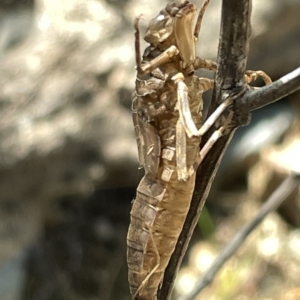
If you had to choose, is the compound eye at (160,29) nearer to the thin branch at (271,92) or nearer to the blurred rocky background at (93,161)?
the thin branch at (271,92)

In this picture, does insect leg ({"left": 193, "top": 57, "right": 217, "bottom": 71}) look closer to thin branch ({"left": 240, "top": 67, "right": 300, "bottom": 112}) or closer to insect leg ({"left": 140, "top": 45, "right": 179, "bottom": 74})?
insect leg ({"left": 140, "top": 45, "right": 179, "bottom": 74})

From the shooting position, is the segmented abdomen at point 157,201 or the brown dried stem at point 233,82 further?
the segmented abdomen at point 157,201

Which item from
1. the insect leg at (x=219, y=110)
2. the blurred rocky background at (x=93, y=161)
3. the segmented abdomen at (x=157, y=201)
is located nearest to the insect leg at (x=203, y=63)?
the segmented abdomen at (x=157, y=201)

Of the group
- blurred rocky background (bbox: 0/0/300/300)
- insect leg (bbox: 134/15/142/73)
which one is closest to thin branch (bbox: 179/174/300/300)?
insect leg (bbox: 134/15/142/73)

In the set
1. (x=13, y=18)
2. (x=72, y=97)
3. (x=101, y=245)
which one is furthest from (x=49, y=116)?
A: (x=101, y=245)

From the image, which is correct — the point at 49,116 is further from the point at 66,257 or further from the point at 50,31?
the point at 66,257

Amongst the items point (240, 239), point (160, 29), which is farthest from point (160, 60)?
point (240, 239)

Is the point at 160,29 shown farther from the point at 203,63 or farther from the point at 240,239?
the point at 240,239
